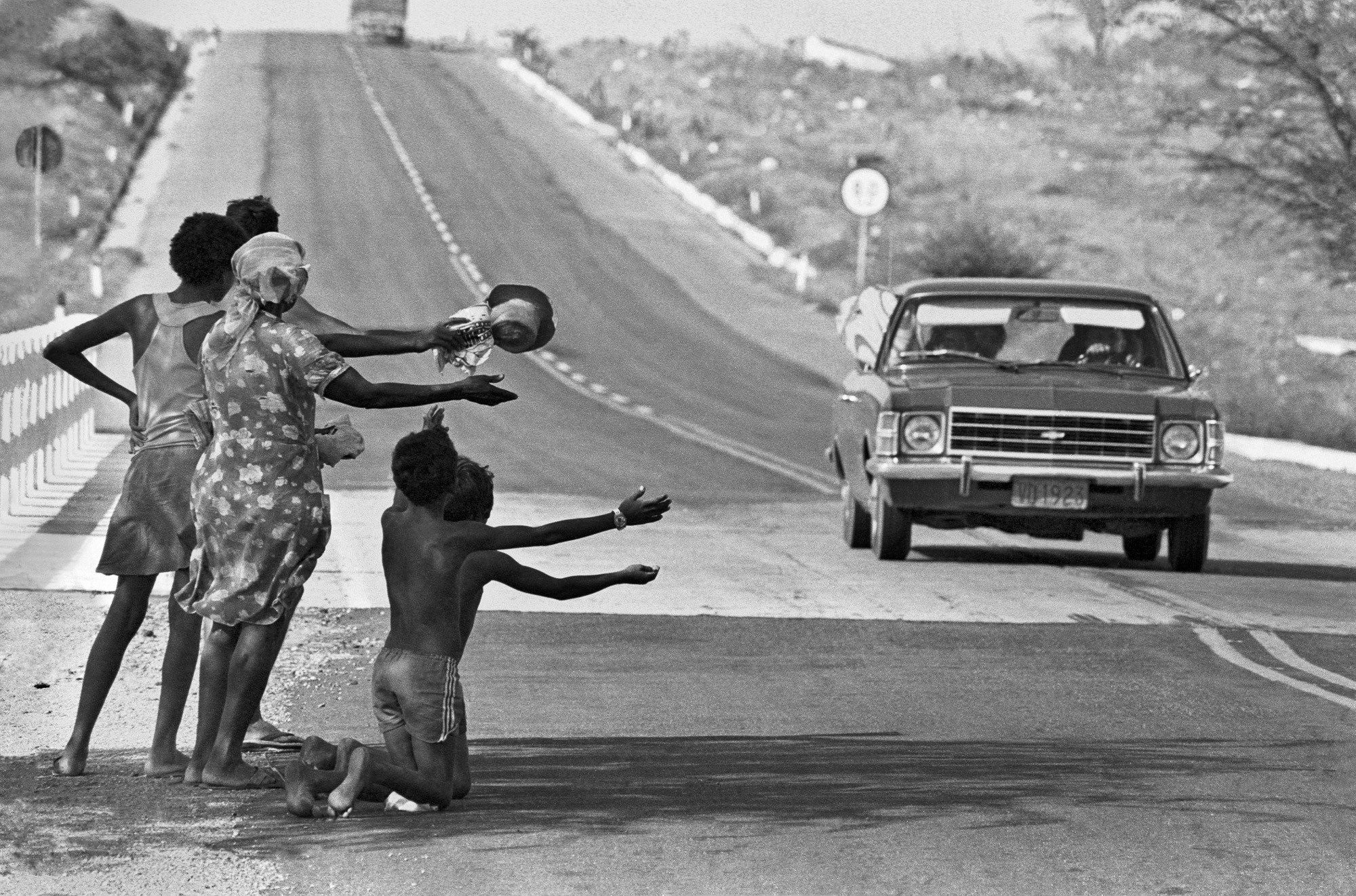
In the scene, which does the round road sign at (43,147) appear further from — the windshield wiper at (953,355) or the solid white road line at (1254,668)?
the solid white road line at (1254,668)

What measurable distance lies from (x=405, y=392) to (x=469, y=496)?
1.39 ft

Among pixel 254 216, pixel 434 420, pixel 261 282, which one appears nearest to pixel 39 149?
pixel 254 216

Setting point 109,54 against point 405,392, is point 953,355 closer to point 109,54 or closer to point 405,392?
point 405,392

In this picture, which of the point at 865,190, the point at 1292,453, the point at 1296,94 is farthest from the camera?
the point at 865,190

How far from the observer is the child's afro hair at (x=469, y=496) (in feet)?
24.0

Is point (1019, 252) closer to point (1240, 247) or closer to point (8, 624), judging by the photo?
point (1240, 247)

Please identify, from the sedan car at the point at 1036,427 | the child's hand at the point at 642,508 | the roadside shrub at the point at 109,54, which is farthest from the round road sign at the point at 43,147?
the child's hand at the point at 642,508

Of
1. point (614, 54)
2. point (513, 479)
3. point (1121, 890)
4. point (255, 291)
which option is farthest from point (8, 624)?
point (614, 54)

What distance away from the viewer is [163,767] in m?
7.80

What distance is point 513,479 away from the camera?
21.5 m

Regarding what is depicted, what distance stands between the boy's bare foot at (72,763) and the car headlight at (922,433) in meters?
8.00

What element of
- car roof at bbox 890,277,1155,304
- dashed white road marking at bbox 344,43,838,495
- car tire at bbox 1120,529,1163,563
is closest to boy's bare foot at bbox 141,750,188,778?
car roof at bbox 890,277,1155,304

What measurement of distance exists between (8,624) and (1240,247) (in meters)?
48.0

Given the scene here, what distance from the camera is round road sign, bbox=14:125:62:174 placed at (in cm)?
3916
